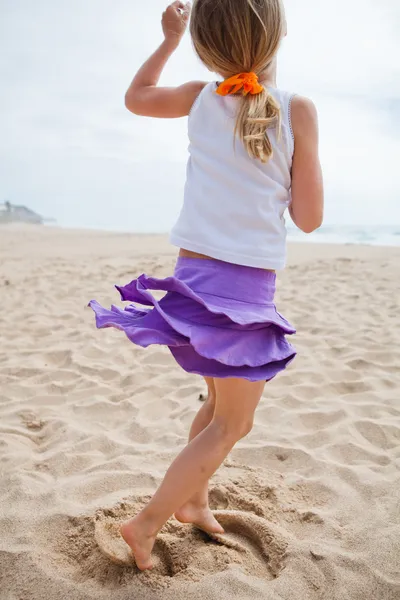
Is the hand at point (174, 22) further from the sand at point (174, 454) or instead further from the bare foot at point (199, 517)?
the sand at point (174, 454)

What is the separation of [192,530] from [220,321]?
2.79 feet

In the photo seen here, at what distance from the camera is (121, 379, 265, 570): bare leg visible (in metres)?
1.66

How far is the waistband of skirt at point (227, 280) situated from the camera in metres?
1.61

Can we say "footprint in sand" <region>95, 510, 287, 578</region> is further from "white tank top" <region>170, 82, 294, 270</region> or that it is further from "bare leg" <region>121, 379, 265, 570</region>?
"white tank top" <region>170, 82, 294, 270</region>

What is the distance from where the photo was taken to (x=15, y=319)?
492cm

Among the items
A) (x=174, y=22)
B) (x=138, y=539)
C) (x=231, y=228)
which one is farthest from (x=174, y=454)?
(x=174, y=22)

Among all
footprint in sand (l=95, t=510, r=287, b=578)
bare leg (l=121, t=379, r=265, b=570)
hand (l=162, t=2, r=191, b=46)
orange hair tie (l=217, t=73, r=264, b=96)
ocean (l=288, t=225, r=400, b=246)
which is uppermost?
hand (l=162, t=2, r=191, b=46)

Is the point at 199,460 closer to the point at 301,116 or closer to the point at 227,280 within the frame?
the point at 227,280

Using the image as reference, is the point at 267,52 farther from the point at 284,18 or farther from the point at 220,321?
the point at 220,321

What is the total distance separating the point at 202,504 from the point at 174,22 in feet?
4.89

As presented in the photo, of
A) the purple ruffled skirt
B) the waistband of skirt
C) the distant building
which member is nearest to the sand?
the purple ruffled skirt

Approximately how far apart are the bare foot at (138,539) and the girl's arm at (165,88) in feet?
3.88

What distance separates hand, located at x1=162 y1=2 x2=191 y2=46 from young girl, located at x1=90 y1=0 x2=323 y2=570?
17 centimetres

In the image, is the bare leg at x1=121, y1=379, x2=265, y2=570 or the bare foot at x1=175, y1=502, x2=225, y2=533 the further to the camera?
the bare foot at x1=175, y1=502, x2=225, y2=533
